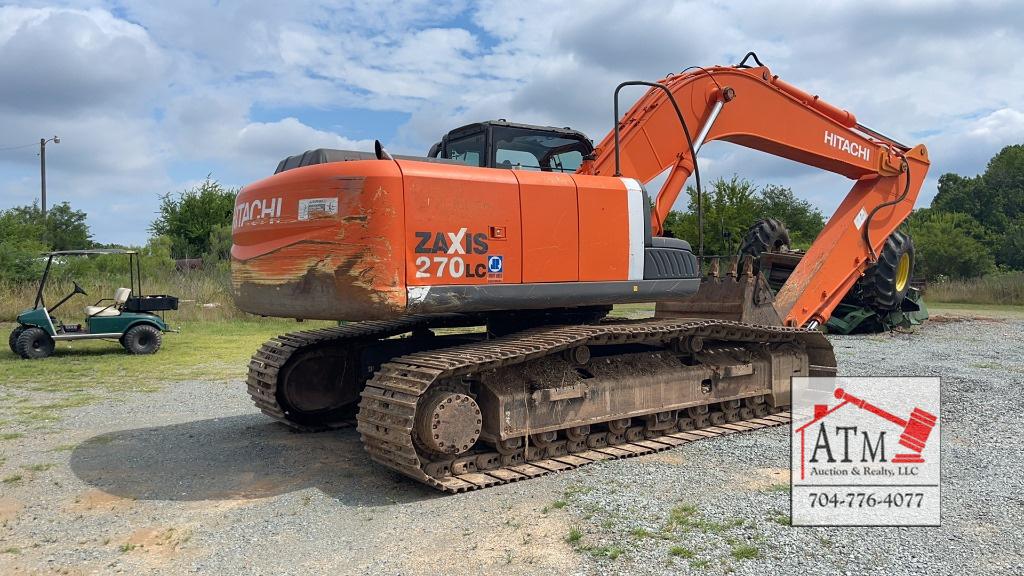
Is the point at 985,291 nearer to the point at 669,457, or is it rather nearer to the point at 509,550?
the point at 669,457

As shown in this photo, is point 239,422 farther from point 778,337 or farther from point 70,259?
point 70,259

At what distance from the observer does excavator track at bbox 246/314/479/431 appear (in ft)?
A: 22.4

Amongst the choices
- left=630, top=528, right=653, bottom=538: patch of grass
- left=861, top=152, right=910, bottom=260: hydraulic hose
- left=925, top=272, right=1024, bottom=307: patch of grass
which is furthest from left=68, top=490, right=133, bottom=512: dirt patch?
left=925, top=272, right=1024, bottom=307: patch of grass

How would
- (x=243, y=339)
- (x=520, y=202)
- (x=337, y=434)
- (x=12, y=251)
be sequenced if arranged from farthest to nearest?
(x=12, y=251) → (x=243, y=339) → (x=337, y=434) → (x=520, y=202)

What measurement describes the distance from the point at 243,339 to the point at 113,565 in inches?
486

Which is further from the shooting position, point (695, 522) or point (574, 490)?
point (574, 490)

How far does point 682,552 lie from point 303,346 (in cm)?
406

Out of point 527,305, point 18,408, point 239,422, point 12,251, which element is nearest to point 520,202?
point 527,305

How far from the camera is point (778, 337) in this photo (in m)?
7.58

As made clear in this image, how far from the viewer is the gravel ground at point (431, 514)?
155 inches

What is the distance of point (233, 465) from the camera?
599 centimetres

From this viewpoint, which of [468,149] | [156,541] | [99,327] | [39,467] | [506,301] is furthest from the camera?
[99,327]

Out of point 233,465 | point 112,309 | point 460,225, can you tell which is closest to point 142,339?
point 112,309

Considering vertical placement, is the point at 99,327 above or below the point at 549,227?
below
